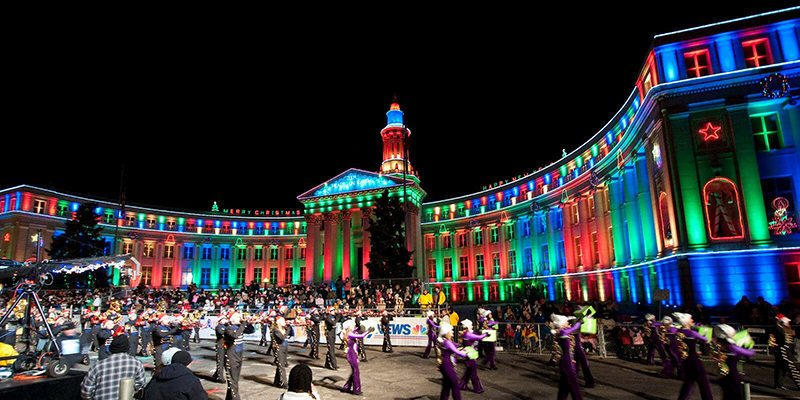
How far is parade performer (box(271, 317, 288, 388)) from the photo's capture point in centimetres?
1337

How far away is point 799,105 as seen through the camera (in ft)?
82.8

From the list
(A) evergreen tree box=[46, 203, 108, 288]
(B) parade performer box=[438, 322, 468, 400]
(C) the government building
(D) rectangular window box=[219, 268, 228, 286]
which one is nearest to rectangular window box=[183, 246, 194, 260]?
(C) the government building

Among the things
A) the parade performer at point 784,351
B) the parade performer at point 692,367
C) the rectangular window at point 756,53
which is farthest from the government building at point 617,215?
the parade performer at point 692,367

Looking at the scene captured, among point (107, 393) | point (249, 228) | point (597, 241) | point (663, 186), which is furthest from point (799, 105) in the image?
point (249, 228)

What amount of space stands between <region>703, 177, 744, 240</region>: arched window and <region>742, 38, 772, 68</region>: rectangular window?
7436 millimetres

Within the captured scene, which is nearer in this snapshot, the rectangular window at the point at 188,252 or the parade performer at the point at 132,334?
the parade performer at the point at 132,334

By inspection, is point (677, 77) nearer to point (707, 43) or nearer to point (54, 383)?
point (707, 43)

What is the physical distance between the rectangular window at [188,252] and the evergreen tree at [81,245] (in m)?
16.1

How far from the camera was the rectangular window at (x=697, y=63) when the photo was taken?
27422 millimetres

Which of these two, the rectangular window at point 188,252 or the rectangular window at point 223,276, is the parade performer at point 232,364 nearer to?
the rectangular window at point 188,252

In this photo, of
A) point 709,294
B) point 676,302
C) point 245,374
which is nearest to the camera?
point 245,374

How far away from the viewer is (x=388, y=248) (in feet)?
157

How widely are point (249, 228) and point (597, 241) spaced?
58790 millimetres

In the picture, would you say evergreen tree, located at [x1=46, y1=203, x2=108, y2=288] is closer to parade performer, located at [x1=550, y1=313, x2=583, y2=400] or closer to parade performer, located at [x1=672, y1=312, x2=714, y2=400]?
parade performer, located at [x1=550, y1=313, x2=583, y2=400]
